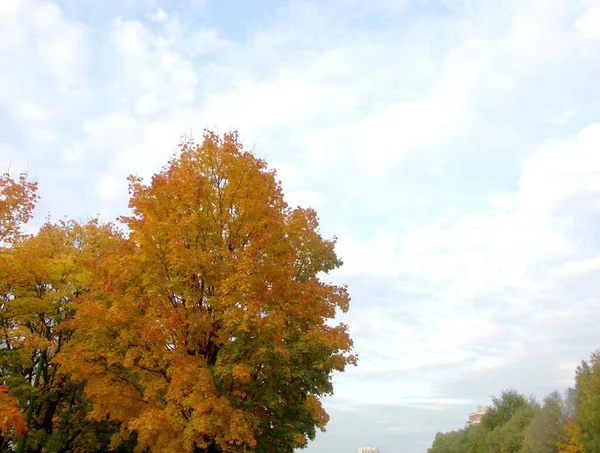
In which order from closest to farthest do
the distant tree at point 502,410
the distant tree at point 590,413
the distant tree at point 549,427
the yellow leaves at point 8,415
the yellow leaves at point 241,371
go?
1. the yellow leaves at point 241,371
2. the yellow leaves at point 8,415
3. the distant tree at point 590,413
4. the distant tree at point 549,427
5. the distant tree at point 502,410

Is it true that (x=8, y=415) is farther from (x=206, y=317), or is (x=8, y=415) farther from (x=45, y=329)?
(x=45, y=329)

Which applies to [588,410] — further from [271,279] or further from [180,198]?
[180,198]

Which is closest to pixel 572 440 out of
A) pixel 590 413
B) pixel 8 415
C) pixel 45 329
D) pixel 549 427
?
pixel 590 413

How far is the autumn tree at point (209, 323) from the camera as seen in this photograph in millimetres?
15359

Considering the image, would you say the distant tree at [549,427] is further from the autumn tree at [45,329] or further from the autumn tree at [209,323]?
the autumn tree at [45,329]

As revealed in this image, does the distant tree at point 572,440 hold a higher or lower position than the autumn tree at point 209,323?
lower

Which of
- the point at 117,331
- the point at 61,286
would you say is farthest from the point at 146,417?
the point at 61,286

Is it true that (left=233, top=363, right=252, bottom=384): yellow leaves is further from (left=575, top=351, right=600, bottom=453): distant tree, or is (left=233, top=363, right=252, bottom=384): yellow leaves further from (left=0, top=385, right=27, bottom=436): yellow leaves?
(left=575, top=351, right=600, bottom=453): distant tree

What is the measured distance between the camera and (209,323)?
53.2 feet

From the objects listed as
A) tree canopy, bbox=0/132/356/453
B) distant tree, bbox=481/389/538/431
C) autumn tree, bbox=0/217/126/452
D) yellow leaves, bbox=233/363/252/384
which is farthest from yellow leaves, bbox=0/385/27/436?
distant tree, bbox=481/389/538/431

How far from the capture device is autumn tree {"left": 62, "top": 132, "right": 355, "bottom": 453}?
50.4 ft

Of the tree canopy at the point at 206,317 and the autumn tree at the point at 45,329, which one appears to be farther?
the autumn tree at the point at 45,329

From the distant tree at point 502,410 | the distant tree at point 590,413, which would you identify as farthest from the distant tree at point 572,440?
the distant tree at point 502,410

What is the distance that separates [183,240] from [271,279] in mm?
3165
